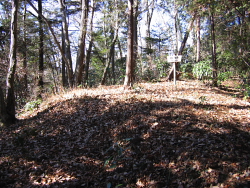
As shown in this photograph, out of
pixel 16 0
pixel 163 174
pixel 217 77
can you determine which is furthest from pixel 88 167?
pixel 217 77

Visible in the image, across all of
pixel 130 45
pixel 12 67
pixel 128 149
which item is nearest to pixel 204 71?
pixel 130 45

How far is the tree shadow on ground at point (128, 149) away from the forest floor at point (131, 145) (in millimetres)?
19

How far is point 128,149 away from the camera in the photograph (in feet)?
15.3

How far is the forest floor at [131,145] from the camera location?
11.8 feet

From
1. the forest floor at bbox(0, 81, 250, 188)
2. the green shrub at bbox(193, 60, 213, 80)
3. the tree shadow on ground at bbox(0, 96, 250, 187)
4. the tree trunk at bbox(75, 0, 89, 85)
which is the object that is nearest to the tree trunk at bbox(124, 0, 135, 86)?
the forest floor at bbox(0, 81, 250, 188)

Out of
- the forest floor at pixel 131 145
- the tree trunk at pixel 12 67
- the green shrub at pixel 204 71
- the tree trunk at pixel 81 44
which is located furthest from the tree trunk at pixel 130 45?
the green shrub at pixel 204 71

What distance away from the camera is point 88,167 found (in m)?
A: 4.28

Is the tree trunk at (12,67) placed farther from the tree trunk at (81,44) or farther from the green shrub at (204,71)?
the green shrub at (204,71)

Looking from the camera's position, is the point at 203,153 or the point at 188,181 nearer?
the point at 188,181

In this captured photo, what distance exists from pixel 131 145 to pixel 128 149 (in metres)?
0.15

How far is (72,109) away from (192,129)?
15.3 feet

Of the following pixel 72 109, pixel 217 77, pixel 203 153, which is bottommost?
pixel 203 153

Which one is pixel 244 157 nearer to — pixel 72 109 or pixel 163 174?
pixel 163 174

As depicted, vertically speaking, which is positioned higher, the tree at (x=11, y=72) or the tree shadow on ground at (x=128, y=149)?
the tree at (x=11, y=72)
